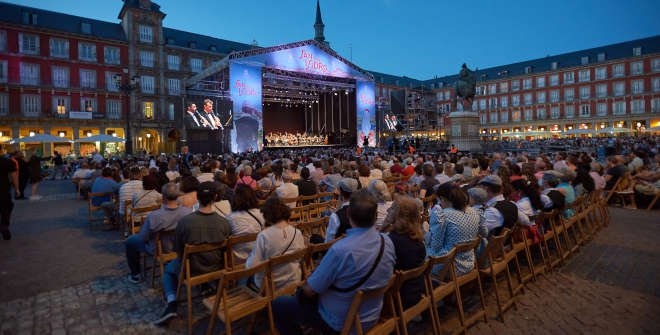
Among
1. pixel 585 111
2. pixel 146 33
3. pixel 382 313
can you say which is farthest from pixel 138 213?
pixel 585 111

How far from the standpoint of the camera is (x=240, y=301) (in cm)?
284

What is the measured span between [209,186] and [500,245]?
9.07 feet

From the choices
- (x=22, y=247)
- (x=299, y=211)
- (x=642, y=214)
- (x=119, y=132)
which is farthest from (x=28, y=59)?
(x=642, y=214)

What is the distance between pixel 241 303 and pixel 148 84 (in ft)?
115

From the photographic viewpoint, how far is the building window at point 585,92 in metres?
47.5

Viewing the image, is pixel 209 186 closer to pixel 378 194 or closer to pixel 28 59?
pixel 378 194

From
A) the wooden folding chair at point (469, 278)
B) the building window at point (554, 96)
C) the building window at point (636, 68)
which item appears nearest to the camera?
the wooden folding chair at point (469, 278)

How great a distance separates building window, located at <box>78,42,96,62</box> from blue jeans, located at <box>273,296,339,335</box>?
117 feet

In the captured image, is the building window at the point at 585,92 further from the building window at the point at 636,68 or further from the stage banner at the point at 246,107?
the stage banner at the point at 246,107

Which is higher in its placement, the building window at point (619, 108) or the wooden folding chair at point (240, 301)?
the building window at point (619, 108)

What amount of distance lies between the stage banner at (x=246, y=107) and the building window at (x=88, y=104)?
1693 cm

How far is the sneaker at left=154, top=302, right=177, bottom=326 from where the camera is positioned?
3.28 meters

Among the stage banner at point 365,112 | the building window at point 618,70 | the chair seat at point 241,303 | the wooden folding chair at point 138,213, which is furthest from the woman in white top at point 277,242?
the building window at point 618,70

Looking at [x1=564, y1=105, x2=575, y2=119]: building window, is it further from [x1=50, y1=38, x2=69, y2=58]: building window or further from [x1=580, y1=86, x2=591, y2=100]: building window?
[x1=50, y1=38, x2=69, y2=58]: building window
